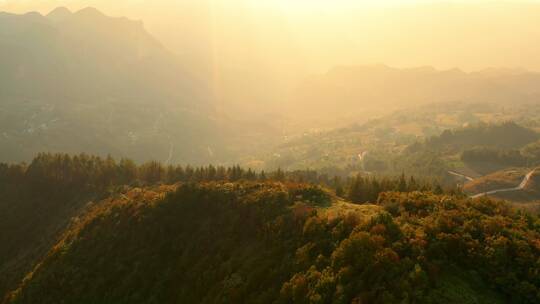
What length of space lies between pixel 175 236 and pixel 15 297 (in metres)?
27.3

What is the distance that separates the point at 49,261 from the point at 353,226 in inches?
2178

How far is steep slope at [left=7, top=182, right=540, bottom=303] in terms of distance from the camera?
3747cm

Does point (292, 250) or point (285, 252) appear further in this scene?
point (285, 252)

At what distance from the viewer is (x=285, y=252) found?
50.0 metres

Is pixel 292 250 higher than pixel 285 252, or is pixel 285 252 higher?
pixel 292 250

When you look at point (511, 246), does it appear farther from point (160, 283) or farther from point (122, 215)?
point (122, 215)

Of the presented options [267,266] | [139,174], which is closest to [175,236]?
[267,266]

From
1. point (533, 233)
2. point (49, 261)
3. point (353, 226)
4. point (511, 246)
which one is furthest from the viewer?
point (49, 261)

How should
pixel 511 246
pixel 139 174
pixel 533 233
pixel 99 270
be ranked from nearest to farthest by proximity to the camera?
pixel 511 246, pixel 533 233, pixel 99 270, pixel 139 174

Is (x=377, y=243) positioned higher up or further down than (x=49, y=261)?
higher up

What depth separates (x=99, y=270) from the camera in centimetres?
6650

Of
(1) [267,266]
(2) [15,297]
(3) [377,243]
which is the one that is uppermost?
(3) [377,243]

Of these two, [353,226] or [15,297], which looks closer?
[353,226]

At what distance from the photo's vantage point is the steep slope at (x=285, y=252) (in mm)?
37469
